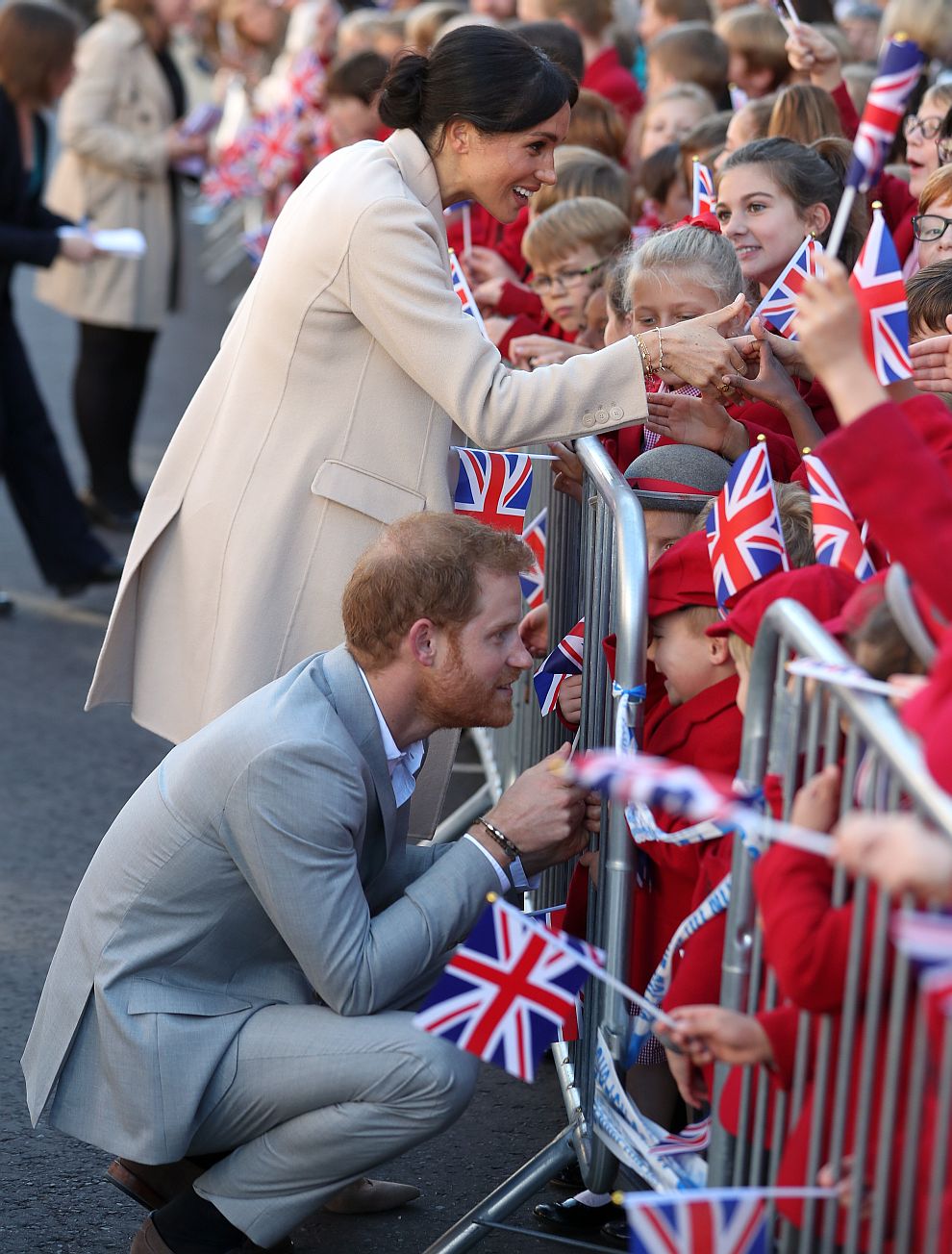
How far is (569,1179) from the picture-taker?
348 cm

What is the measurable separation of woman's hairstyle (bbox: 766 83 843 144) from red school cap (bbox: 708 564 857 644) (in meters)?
2.68

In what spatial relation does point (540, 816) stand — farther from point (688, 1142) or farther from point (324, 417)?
point (324, 417)

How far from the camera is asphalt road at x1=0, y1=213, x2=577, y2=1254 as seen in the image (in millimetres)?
3289

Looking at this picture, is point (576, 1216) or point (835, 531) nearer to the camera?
point (835, 531)

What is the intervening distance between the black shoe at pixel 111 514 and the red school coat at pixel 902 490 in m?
6.62

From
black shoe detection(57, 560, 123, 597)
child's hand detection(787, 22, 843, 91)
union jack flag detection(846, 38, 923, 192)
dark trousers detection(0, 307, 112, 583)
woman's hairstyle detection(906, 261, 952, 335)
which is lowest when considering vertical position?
black shoe detection(57, 560, 123, 597)

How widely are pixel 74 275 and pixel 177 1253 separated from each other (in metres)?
5.88

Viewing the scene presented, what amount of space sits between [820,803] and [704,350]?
1.25 metres

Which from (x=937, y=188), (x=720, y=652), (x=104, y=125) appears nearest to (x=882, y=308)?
(x=720, y=652)

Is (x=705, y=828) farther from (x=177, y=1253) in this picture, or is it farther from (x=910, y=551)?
(x=177, y=1253)

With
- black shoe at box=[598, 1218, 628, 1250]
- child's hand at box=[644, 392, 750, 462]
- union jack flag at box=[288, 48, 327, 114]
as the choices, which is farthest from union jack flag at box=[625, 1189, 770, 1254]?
union jack flag at box=[288, 48, 327, 114]

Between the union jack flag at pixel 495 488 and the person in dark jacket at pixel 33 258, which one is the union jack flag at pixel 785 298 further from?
the person in dark jacket at pixel 33 258

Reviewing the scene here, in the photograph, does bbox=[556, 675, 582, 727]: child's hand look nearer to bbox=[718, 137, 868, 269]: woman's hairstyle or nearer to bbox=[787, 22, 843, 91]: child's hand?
bbox=[718, 137, 868, 269]: woman's hairstyle

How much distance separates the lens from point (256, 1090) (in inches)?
115
